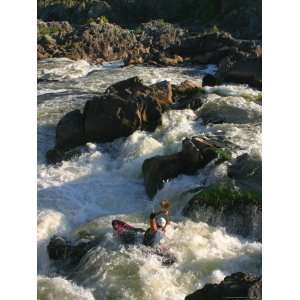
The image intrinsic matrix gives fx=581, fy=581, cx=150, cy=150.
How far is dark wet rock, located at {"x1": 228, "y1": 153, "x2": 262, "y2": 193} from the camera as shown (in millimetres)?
11477

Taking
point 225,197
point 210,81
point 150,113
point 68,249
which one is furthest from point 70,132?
point 210,81

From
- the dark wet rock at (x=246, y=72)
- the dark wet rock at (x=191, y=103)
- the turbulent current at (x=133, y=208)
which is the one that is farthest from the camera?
the dark wet rock at (x=246, y=72)

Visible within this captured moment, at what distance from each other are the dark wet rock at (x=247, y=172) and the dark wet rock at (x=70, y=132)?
15.6 ft

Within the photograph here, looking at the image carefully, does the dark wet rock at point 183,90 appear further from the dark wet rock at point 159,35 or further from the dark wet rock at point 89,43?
the dark wet rock at point 159,35

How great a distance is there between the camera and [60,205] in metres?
12.3

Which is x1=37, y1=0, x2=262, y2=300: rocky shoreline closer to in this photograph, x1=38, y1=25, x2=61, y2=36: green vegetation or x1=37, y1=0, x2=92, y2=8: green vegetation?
x1=38, y1=25, x2=61, y2=36: green vegetation

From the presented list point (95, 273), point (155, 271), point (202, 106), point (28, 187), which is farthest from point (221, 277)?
point (202, 106)

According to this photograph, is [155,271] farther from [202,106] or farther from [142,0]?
[142,0]

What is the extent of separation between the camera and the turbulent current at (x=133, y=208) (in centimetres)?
916

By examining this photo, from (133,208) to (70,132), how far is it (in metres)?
4.02

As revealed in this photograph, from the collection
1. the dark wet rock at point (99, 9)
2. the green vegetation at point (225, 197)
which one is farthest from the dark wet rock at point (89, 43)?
the green vegetation at point (225, 197)

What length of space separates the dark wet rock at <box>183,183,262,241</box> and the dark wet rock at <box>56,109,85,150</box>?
504 centimetres

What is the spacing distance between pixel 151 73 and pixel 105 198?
14.0 m

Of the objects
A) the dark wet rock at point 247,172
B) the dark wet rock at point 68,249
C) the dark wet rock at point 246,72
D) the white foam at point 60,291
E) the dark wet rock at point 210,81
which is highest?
the dark wet rock at point 246,72
